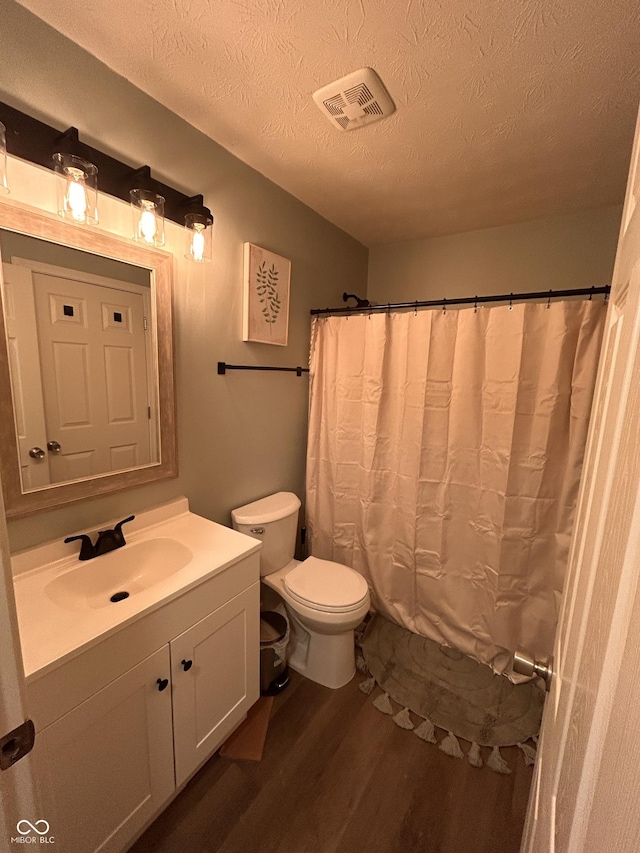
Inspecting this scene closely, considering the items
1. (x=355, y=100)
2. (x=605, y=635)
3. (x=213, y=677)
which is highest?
(x=355, y=100)

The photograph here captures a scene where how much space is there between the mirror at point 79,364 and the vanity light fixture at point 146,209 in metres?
0.06

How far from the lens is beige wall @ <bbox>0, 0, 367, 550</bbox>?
3.40ft

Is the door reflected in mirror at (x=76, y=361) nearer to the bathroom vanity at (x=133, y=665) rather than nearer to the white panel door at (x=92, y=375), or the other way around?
the white panel door at (x=92, y=375)

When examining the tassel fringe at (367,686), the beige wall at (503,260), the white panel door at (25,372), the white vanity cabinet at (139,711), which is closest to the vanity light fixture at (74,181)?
the white panel door at (25,372)

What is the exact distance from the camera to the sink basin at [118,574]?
109 cm

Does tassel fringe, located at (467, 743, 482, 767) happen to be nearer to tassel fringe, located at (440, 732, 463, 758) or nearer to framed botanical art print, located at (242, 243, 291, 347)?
tassel fringe, located at (440, 732, 463, 758)

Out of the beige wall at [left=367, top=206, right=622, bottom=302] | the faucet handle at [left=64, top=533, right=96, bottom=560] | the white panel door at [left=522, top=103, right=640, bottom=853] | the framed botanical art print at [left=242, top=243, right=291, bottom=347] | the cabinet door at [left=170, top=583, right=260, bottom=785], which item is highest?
the beige wall at [left=367, top=206, right=622, bottom=302]

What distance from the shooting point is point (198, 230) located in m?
1.37

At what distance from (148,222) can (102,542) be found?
1119mm

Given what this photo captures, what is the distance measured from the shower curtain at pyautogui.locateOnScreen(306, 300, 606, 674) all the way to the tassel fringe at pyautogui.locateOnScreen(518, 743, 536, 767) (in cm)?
36

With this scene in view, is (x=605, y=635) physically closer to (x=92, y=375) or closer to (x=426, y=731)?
(x=92, y=375)

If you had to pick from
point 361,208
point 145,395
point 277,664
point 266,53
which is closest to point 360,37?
point 266,53

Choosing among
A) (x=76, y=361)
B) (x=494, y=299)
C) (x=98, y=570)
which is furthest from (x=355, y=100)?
→ (x=98, y=570)

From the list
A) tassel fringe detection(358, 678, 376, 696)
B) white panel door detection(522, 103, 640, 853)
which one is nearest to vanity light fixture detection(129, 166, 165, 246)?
white panel door detection(522, 103, 640, 853)
